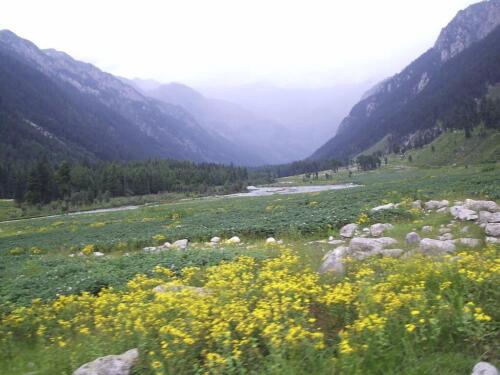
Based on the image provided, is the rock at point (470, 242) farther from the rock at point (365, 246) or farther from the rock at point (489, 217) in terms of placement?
the rock at point (489, 217)

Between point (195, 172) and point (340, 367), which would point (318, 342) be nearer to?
point (340, 367)

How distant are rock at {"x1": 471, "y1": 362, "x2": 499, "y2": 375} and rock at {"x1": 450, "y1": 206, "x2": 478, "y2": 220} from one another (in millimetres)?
12421

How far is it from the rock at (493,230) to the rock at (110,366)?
12288 mm

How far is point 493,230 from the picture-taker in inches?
503

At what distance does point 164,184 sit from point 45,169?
40.7 m

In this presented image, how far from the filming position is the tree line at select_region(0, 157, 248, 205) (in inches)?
4274

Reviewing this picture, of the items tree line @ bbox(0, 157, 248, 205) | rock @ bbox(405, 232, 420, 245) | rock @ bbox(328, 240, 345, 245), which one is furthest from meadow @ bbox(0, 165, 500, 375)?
tree line @ bbox(0, 157, 248, 205)

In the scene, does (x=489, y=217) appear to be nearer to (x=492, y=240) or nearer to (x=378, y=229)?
(x=492, y=240)

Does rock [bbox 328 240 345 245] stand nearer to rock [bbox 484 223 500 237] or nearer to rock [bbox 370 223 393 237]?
rock [bbox 370 223 393 237]

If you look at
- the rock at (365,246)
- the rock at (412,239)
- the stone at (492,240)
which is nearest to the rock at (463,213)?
the stone at (492,240)

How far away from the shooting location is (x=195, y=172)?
6235 inches

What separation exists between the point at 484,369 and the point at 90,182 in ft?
423

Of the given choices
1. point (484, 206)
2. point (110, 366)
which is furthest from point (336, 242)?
point (110, 366)

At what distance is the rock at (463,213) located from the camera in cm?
1577
